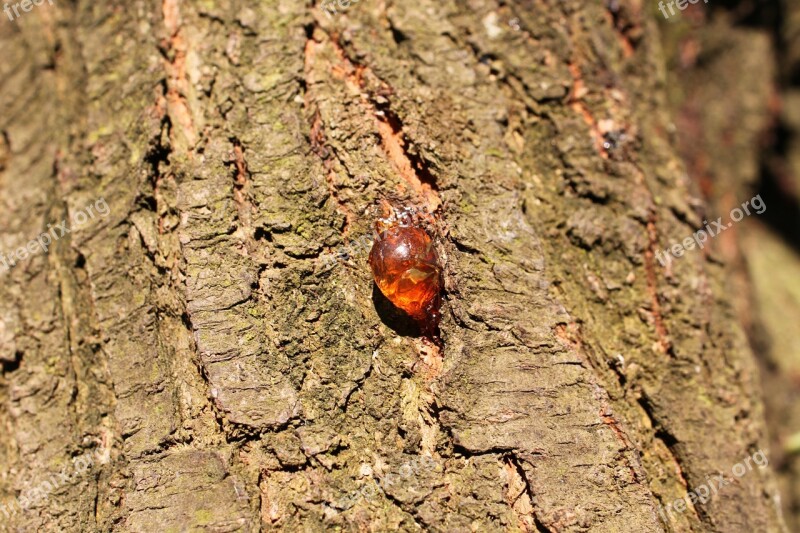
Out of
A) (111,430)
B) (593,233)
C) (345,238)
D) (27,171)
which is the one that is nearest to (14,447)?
(111,430)

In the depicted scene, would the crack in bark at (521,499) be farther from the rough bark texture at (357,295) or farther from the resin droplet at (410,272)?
the resin droplet at (410,272)

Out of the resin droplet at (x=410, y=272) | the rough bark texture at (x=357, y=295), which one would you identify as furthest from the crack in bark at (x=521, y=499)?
the resin droplet at (x=410, y=272)

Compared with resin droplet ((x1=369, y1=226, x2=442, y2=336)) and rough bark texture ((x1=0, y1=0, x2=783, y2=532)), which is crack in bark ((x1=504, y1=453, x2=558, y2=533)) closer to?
rough bark texture ((x1=0, y1=0, x2=783, y2=532))

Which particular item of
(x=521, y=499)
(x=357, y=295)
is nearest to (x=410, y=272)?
(x=357, y=295)

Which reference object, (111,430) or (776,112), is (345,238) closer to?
(111,430)

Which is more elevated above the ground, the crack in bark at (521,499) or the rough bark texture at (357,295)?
the rough bark texture at (357,295)

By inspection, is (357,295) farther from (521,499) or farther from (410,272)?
(521,499)
